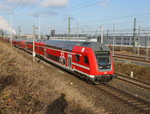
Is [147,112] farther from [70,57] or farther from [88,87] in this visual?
[70,57]

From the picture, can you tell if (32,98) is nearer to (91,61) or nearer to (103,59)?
(91,61)

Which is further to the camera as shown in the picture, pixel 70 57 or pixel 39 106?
pixel 70 57

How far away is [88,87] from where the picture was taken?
1405cm

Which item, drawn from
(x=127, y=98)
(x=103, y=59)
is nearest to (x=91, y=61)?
(x=103, y=59)

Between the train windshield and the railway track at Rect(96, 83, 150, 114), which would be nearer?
the railway track at Rect(96, 83, 150, 114)

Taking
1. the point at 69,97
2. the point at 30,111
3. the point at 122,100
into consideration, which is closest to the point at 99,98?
the point at 122,100

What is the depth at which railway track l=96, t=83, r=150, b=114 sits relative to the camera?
10.1 meters

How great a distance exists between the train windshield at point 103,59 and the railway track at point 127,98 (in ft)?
5.41

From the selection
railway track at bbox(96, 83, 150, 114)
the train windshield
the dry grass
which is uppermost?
the train windshield

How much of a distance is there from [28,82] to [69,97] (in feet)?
7.33

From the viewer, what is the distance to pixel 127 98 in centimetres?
1163

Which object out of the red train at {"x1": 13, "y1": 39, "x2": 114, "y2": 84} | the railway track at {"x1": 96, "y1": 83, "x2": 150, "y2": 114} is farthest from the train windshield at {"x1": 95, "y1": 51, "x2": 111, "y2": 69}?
the railway track at {"x1": 96, "y1": 83, "x2": 150, "y2": 114}

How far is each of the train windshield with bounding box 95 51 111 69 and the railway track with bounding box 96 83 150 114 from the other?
5.41 feet

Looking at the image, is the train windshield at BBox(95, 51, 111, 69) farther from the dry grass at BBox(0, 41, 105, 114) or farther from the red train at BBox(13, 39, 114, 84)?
the dry grass at BBox(0, 41, 105, 114)
